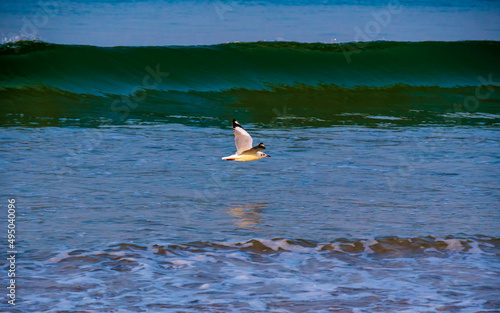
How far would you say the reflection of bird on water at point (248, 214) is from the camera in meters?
7.70

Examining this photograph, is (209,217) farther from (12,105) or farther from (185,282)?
(12,105)

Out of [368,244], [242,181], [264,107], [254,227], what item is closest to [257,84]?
[264,107]

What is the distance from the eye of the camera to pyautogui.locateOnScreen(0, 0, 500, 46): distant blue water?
27.9 metres

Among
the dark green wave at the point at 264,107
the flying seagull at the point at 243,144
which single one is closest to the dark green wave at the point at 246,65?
the dark green wave at the point at 264,107

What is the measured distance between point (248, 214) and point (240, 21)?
28.0 metres

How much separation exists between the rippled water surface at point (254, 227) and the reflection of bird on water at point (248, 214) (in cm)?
1

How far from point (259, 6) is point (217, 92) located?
83.3 ft

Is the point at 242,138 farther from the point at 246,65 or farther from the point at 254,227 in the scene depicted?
the point at 246,65

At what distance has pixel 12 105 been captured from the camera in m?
17.0

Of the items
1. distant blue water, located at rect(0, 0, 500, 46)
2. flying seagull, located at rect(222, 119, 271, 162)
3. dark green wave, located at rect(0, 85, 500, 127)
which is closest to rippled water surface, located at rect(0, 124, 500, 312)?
flying seagull, located at rect(222, 119, 271, 162)

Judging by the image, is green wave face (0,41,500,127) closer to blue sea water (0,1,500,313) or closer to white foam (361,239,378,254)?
blue sea water (0,1,500,313)

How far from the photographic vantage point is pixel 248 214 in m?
8.05

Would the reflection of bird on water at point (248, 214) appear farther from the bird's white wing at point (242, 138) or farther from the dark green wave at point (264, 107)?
the dark green wave at point (264, 107)

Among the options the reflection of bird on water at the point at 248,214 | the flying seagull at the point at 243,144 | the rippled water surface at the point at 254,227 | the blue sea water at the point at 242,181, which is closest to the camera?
the rippled water surface at the point at 254,227
